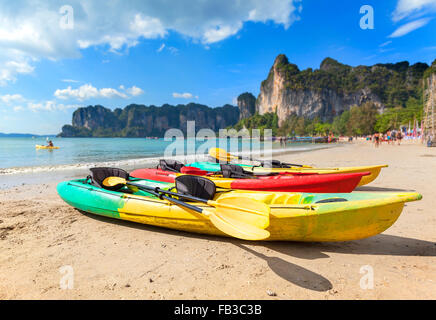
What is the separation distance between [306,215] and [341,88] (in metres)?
143

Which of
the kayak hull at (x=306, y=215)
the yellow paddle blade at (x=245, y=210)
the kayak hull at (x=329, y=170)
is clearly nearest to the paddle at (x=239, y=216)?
the yellow paddle blade at (x=245, y=210)

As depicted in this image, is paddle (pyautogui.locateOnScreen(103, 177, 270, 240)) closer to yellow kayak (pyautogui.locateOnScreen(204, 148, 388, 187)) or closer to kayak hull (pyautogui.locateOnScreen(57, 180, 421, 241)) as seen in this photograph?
kayak hull (pyautogui.locateOnScreen(57, 180, 421, 241))

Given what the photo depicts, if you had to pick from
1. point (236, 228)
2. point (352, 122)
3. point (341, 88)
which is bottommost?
point (236, 228)

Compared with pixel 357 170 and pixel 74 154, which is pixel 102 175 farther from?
pixel 74 154

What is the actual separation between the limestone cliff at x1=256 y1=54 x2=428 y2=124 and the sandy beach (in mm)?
130537

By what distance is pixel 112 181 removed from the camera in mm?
4867

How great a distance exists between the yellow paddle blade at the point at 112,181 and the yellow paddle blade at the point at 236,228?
8.15ft

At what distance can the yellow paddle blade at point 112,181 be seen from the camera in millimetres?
4785

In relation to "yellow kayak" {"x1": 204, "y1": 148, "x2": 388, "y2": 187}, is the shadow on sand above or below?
below

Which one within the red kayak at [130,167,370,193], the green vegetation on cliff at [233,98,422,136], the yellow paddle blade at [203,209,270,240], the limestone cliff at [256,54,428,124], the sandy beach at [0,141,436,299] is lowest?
the sandy beach at [0,141,436,299]

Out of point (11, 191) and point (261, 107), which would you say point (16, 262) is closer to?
point (11, 191)

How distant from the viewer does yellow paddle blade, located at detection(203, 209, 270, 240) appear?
104 inches

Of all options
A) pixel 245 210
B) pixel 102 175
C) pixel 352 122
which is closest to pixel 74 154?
pixel 102 175

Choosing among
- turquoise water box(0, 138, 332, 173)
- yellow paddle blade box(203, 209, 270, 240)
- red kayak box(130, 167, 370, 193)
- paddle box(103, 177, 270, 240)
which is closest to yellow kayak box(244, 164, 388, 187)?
red kayak box(130, 167, 370, 193)
